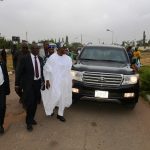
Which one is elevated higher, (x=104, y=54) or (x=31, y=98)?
(x=104, y=54)

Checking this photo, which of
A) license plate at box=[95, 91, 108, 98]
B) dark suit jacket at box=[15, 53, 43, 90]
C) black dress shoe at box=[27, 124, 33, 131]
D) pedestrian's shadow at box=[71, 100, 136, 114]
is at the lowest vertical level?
pedestrian's shadow at box=[71, 100, 136, 114]

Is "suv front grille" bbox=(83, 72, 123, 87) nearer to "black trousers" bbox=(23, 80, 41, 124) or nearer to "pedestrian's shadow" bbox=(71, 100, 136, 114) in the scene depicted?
"pedestrian's shadow" bbox=(71, 100, 136, 114)

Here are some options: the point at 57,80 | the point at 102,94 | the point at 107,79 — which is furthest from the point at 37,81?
the point at 107,79

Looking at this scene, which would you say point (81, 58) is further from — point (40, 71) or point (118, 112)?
point (40, 71)

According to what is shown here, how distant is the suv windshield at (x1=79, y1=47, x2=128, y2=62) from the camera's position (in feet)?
33.2

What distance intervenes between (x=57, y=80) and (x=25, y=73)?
94 centimetres

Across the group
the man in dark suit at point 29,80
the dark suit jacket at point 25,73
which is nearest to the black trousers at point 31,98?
the man in dark suit at point 29,80

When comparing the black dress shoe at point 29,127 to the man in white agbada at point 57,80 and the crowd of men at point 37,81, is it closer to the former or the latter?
the crowd of men at point 37,81

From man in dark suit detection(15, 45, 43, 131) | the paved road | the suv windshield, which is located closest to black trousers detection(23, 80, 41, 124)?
man in dark suit detection(15, 45, 43, 131)

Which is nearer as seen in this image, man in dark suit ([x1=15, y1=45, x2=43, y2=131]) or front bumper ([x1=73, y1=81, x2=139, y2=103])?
man in dark suit ([x1=15, y1=45, x2=43, y2=131])

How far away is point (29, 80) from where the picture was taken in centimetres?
700

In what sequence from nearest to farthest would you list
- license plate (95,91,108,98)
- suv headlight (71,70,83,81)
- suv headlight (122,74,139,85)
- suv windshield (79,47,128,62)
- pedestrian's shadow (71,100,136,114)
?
license plate (95,91,108,98), suv headlight (122,74,139,85), suv headlight (71,70,83,81), pedestrian's shadow (71,100,136,114), suv windshield (79,47,128,62)

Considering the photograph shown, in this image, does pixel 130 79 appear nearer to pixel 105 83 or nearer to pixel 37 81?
pixel 105 83

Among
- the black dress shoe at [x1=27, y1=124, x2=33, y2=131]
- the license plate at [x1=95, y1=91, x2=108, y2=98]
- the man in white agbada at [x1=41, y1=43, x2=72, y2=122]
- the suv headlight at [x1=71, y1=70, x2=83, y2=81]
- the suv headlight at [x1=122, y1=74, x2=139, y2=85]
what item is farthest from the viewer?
the suv headlight at [x1=71, y1=70, x2=83, y2=81]
